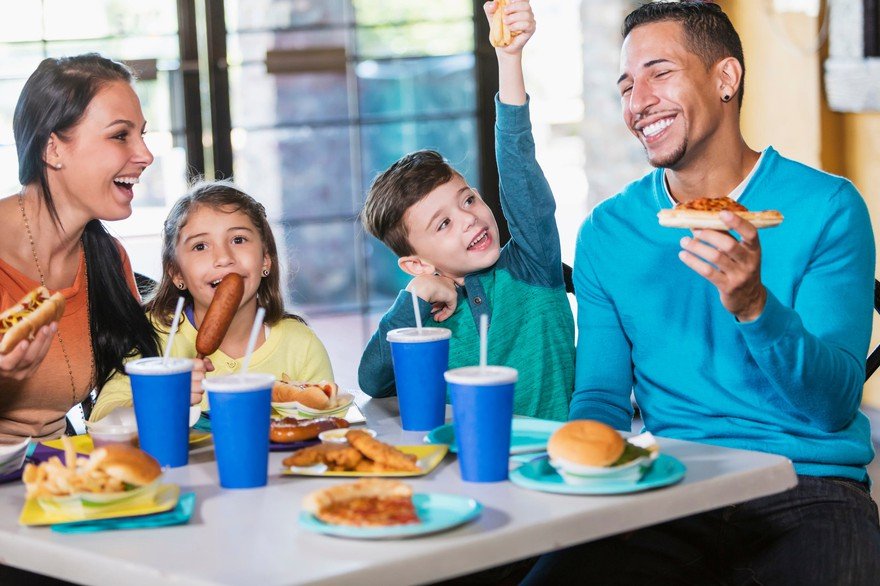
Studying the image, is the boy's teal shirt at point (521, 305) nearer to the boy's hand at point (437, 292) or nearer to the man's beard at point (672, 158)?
the boy's hand at point (437, 292)

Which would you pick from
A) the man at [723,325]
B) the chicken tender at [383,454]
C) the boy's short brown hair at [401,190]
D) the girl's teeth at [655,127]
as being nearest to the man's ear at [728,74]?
the man at [723,325]

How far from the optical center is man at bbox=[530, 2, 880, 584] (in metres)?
1.74

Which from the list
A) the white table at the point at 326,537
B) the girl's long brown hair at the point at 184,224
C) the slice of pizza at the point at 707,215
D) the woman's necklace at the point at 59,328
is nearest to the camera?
the white table at the point at 326,537

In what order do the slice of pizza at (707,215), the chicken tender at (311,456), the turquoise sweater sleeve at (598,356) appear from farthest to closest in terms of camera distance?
the turquoise sweater sleeve at (598,356)
the slice of pizza at (707,215)
the chicken tender at (311,456)

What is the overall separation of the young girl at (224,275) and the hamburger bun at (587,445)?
0.91 m

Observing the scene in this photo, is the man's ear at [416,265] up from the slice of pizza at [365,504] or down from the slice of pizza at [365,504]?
up

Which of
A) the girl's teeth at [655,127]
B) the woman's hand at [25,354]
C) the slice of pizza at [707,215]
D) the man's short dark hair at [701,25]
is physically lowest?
the woman's hand at [25,354]

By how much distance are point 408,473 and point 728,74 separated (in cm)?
109

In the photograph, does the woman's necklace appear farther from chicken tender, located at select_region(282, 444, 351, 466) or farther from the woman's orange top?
chicken tender, located at select_region(282, 444, 351, 466)

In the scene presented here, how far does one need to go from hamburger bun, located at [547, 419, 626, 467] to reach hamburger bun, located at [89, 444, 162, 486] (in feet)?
1.62

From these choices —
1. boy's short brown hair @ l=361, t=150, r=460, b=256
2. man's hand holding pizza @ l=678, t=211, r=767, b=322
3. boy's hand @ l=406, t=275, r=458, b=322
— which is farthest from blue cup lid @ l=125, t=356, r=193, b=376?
boy's short brown hair @ l=361, t=150, r=460, b=256

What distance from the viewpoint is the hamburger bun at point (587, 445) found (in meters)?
1.42

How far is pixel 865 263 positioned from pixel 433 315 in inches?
31.4

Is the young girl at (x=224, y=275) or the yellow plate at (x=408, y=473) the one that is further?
the young girl at (x=224, y=275)
